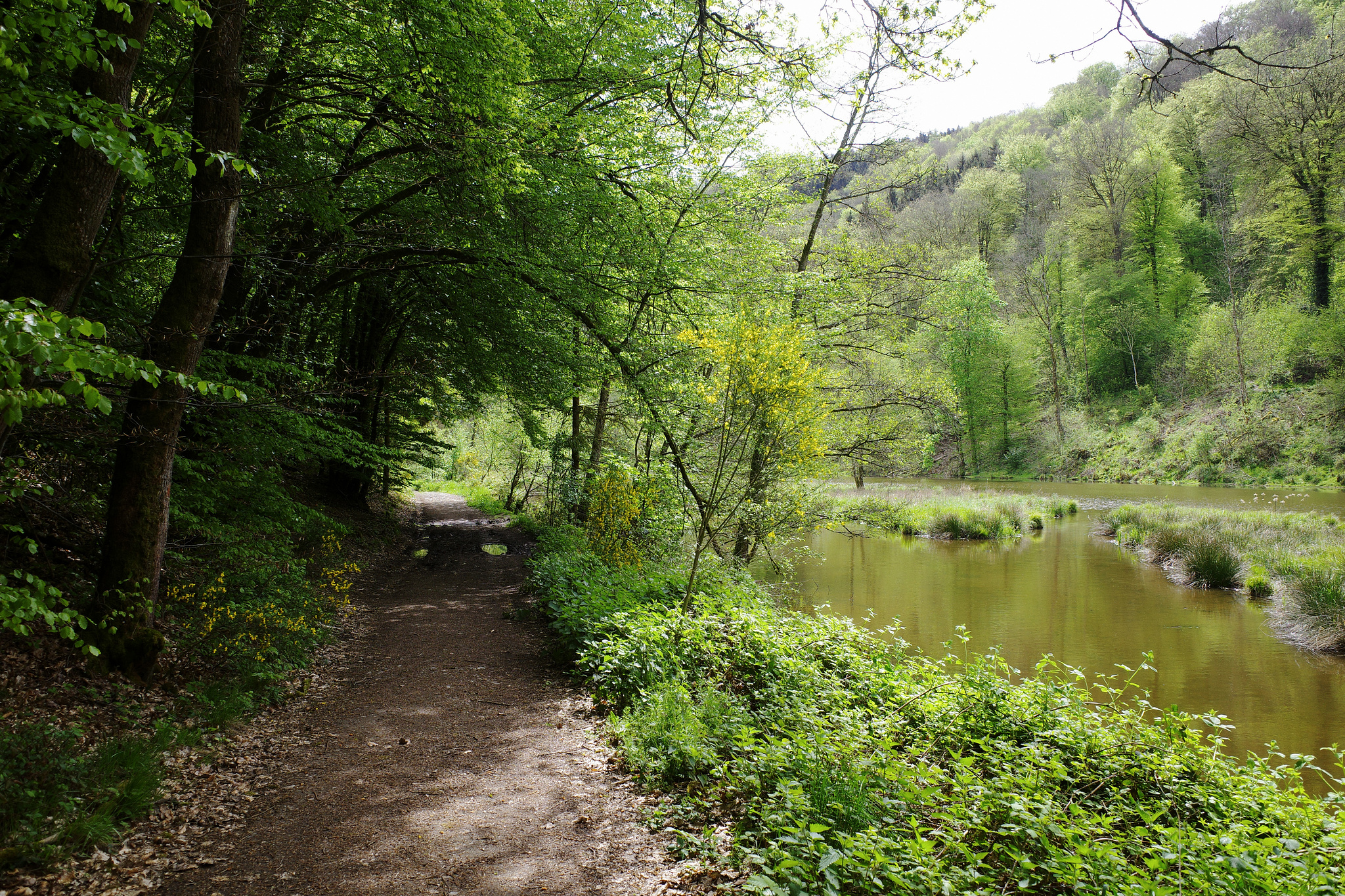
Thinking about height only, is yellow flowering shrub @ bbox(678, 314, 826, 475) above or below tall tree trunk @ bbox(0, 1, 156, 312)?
below

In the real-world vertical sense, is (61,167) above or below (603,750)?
above

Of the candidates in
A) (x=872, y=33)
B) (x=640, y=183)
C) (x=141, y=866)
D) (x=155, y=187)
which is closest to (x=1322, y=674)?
(x=872, y=33)

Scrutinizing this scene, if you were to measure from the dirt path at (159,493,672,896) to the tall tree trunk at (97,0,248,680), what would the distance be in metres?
1.22

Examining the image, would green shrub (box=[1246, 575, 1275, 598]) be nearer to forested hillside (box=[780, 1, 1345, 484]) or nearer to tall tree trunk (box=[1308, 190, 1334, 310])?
forested hillside (box=[780, 1, 1345, 484])

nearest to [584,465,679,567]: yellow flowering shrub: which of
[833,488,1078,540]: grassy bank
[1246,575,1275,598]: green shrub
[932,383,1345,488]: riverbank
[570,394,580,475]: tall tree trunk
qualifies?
[570,394,580,475]: tall tree trunk

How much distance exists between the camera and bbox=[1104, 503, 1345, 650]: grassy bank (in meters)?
8.57

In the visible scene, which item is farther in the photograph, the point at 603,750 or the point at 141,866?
the point at 603,750

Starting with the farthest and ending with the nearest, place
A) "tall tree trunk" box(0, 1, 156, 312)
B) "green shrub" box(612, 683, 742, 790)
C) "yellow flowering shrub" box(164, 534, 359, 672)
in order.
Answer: "yellow flowering shrub" box(164, 534, 359, 672) → "green shrub" box(612, 683, 742, 790) → "tall tree trunk" box(0, 1, 156, 312)

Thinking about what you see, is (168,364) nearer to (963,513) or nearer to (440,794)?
(440,794)

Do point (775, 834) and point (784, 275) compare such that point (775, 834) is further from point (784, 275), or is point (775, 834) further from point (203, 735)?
point (784, 275)

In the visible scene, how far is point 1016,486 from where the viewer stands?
1168 inches

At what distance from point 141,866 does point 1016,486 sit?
1290 inches

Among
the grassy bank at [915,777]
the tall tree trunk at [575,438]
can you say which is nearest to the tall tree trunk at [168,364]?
the grassy bank at [915,777]

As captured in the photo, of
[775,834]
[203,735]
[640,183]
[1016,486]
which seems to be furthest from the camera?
[1016,486]
